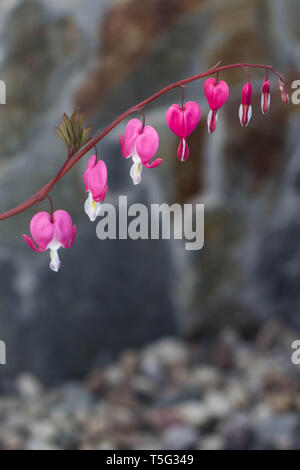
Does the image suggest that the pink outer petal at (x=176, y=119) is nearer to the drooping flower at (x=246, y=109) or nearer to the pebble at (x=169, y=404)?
the drooping flower at (x=246, y=109)

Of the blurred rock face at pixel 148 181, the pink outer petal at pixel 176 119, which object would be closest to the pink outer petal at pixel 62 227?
the pink outer petal at pixel 176 119

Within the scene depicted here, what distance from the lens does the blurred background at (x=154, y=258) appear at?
4.73ft

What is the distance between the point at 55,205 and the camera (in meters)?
1.53

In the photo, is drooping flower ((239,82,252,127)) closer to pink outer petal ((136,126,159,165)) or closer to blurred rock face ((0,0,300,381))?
pink outer petal ((136,126,159,165))

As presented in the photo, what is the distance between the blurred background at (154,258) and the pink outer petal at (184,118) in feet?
3.03

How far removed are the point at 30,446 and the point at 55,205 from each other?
561 mm

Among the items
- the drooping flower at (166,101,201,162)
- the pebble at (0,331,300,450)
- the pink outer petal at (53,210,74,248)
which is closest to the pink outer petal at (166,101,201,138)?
the drooping flower at (166,101,201,162)

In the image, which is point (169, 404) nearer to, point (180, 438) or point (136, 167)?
point (180, 438)

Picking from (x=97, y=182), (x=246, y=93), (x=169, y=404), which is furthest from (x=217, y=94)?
(x=169, y=404)

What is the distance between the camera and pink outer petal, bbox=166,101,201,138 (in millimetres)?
561

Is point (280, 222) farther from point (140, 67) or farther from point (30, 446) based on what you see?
point (30, 446)

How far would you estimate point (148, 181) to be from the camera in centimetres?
158

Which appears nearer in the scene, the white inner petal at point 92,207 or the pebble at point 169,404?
the white inner petal at point 92,207
